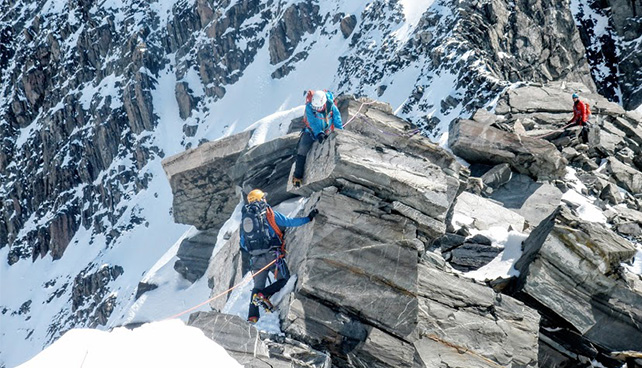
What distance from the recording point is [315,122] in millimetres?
12047

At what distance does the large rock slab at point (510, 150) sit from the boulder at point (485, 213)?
2133 mm

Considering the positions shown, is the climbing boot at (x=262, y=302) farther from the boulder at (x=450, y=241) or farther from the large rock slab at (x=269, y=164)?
the large rock slab at (x=269, y=164)

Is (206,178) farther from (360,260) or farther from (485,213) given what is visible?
(360,260)

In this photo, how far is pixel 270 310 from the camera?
9211mm

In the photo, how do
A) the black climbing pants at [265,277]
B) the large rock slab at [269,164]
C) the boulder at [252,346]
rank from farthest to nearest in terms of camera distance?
1. the large rock slab at [269,164]
2. the black climbing pants at [265,277]
3. the boulder at [252,346]

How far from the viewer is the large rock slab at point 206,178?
58.9ft

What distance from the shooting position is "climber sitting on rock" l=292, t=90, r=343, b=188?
11797mm

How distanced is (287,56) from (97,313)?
3750cm

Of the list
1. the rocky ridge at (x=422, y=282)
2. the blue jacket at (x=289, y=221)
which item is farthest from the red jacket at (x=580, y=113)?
the blue jacket at (x=289, y=221)

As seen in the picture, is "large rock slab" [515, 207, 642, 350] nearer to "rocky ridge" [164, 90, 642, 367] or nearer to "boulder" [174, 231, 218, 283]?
"rocky ridge" [164, 90, 642, 367]

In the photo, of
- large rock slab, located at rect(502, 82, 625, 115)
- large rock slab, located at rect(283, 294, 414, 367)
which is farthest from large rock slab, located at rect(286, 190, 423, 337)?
large rock slab, located at rect(502, 82, 625, 115)

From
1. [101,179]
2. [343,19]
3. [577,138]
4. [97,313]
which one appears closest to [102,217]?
[101,179]

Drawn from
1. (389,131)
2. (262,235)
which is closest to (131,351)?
(262,235)

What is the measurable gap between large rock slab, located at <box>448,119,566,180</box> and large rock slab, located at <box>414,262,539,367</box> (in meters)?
6.29
